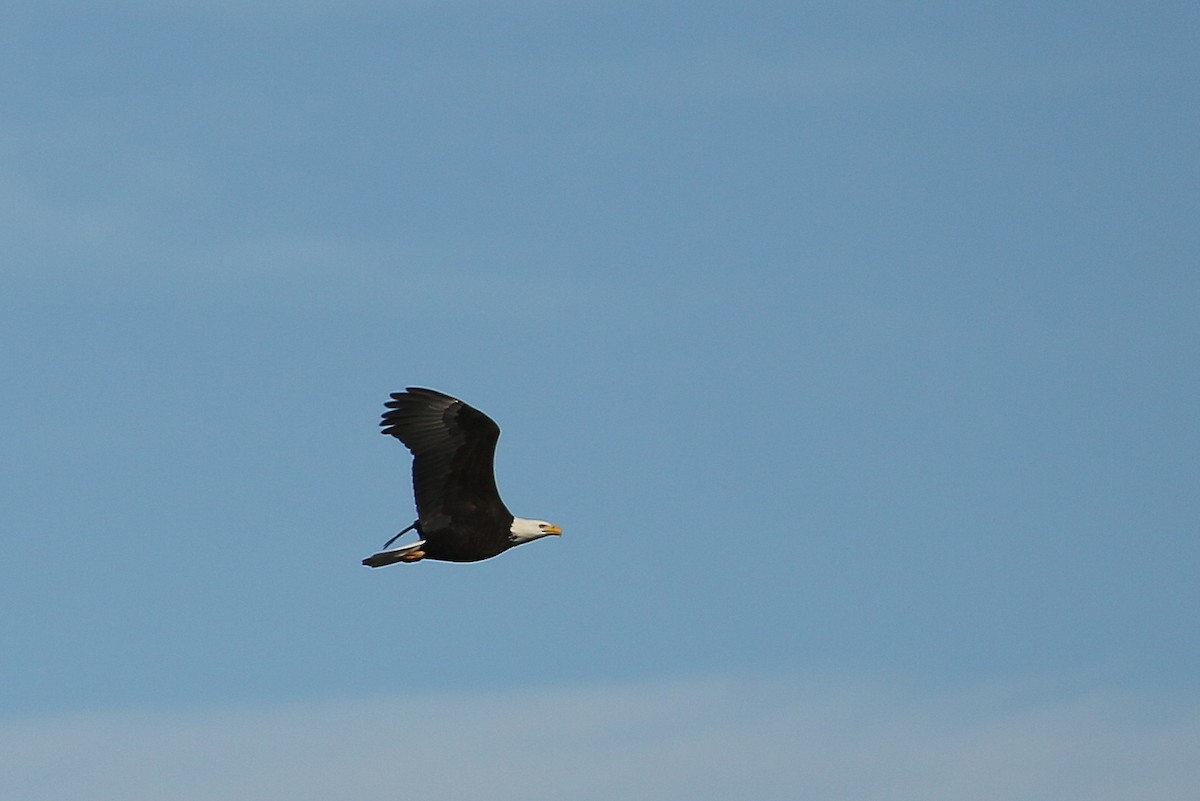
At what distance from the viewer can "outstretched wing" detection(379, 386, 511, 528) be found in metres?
136

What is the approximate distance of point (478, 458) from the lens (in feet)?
447

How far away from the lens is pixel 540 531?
5413 inches

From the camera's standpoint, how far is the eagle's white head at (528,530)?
137m

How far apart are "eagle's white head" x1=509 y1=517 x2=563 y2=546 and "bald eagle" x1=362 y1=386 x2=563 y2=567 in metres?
0.28

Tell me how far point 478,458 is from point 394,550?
59.1 inches

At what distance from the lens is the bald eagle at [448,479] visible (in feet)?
446

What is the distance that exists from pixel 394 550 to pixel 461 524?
2.82ft

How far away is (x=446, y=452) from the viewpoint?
5359 inches

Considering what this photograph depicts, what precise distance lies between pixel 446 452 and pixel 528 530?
1.83m

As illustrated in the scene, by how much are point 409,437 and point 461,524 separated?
1353 millimetres

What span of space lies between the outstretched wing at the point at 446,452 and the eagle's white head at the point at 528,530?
587mm

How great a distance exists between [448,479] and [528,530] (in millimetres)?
1505

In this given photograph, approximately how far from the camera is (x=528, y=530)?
451ft

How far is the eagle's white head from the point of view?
137m
